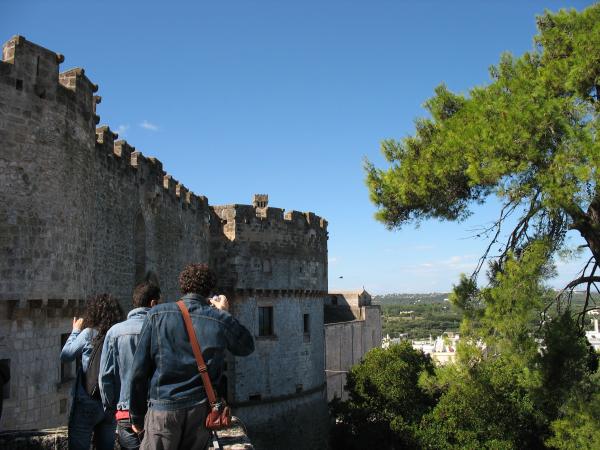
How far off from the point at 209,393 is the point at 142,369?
46cm

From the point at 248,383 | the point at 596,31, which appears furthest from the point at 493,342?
the point at 248,383

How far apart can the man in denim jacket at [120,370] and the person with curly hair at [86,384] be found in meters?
0.21

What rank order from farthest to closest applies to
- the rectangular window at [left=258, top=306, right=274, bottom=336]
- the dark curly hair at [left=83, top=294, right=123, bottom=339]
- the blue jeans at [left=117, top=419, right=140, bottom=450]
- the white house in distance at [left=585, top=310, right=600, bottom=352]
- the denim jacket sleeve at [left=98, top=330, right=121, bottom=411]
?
the rectangular window at [left=258, top=306, right=274, bottom=336] < the white house in distance at [left=585, top=310, right=600, bottom=352] < the dark curly hair at [left=83, top=294, right=123, bottom=339] < the denim jacket sleeve at [left=98, top=330, right=121, bottom=411] < the blue jeans at [left=117, top=419, right=140, bottom=450]

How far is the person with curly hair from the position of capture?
193 inches

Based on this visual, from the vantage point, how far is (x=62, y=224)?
29.6 ft

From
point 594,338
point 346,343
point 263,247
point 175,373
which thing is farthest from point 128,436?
point 594,338

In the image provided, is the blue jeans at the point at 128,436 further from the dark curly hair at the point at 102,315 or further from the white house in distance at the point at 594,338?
the white house in distance at the point at 594,338

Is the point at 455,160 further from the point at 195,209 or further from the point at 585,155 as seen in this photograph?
the point at 195,209

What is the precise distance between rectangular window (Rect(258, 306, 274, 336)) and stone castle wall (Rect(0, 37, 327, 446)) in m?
0.81

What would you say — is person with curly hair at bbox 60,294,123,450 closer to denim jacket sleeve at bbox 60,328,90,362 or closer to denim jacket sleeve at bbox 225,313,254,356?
denim jacket sleeve at bbox 60,328,90,362

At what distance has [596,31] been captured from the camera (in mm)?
9414

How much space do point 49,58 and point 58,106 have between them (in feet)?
2.37

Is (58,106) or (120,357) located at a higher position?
(58,106)

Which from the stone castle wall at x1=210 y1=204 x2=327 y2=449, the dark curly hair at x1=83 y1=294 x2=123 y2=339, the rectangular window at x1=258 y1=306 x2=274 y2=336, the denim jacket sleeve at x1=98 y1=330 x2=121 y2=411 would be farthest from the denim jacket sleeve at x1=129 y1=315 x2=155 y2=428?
the rectangular window at x1=258 y1=306 x2=274 y2=336
